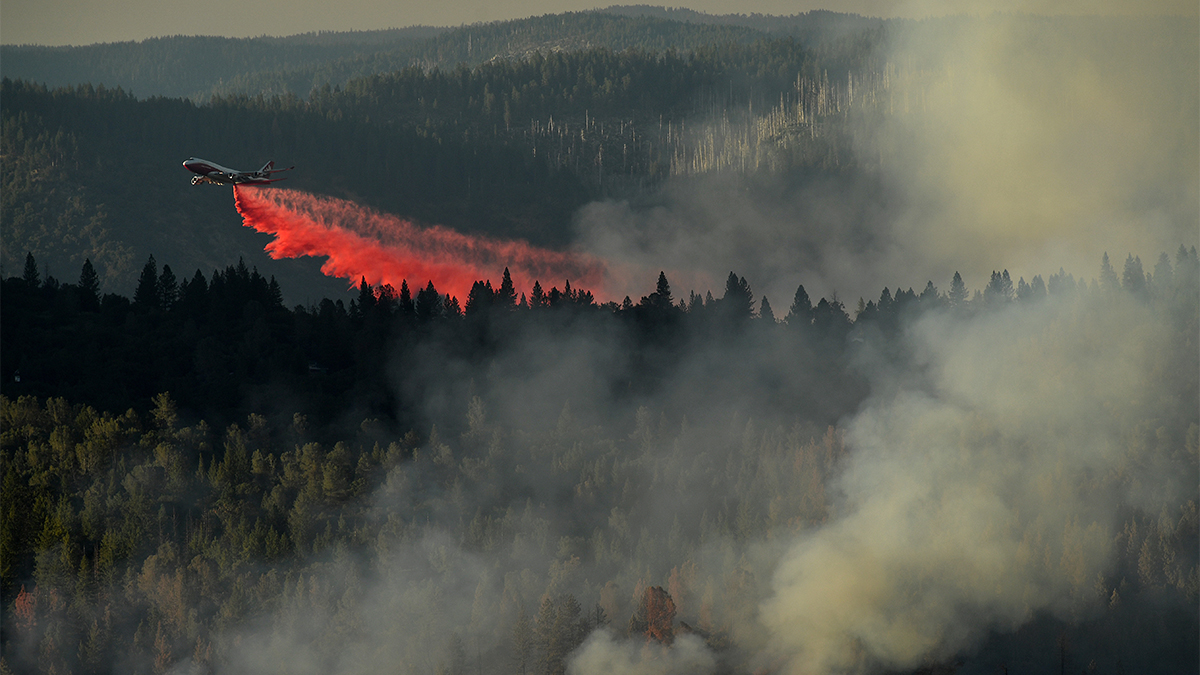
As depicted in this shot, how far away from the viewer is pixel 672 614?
525 ft

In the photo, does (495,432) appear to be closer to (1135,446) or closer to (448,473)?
(448,473)

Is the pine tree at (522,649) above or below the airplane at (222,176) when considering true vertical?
below

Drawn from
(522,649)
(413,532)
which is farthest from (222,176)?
(522,649)

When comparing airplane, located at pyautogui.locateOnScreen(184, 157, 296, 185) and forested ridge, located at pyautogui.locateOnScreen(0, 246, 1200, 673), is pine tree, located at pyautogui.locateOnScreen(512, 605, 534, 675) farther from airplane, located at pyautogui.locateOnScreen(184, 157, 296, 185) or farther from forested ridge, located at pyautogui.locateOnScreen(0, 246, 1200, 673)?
airplane, located at pyautogui.locateOnScreen(184, 157, 296, 185)

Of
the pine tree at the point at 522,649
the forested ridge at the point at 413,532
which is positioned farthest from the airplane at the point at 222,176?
the pine tree at the point at 522,649

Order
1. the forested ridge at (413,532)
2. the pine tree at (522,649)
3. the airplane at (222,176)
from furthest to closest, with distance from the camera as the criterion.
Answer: the pine tree at (522,649), the forested ridge at (413,532), the airplane at (222,176)

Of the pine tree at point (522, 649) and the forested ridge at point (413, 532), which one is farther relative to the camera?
the pine tree at point (522, 649)

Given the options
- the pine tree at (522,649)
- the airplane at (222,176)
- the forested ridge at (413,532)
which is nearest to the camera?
the airplane at (222,176)

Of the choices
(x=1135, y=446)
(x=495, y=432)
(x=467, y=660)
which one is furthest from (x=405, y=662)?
(x=1135, y=446)

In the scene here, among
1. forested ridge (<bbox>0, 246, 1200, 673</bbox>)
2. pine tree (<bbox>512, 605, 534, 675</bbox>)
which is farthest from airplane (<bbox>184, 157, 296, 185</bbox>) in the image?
pine tree (<bbox>512, 605, 534, 675</bbox>)

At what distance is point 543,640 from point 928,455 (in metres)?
53.9

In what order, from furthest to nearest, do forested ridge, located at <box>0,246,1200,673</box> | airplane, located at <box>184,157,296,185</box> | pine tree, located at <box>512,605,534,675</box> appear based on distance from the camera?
pine tree, located at <box>512,605,534,675</box> < forested ridge, located at <box>0,246,1200,673</box> < airplane, located at <box>184,157,296,185</box>

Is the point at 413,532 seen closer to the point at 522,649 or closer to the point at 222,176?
the point at 522,649

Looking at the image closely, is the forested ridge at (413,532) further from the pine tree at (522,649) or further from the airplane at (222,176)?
the airplane at (222,176)
